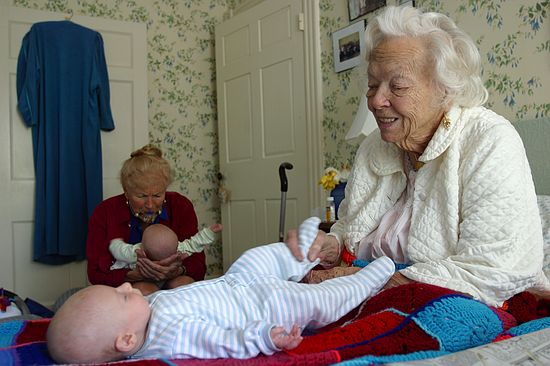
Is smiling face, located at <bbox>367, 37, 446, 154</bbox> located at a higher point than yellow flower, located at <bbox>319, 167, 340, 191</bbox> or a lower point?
higher

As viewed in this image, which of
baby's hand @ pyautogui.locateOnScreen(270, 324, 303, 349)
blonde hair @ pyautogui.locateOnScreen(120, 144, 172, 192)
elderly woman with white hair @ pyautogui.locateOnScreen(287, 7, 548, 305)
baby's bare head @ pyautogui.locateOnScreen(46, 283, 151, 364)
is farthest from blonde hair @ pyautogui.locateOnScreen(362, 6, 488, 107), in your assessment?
blonde hair @ pyautogui.locateOnScreen(120, 144, 172, 192)

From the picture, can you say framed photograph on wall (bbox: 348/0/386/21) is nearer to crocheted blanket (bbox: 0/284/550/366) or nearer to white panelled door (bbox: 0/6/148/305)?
white panelled door (bbox: 0/6/148/305)

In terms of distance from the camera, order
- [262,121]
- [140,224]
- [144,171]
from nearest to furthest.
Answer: [144,171] → [140,224] → [262,121]

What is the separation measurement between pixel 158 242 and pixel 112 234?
34cm

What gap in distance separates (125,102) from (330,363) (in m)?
3.47

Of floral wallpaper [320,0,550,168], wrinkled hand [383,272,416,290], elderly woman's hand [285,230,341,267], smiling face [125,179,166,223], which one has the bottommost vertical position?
wrinkled hand [383,272,416,290]

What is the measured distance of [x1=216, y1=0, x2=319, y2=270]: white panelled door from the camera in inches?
141

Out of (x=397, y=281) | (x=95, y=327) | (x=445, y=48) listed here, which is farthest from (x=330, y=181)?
(x=95, y=327)

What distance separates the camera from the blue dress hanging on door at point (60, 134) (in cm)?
358

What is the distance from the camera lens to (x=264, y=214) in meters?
3.92

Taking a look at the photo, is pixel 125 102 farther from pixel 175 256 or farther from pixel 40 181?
pixel 175 256

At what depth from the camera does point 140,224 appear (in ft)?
8.05

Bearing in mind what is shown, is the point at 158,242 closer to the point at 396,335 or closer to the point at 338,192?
the point at 338,192

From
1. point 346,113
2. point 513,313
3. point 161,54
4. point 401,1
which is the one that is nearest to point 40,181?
point 161,54
